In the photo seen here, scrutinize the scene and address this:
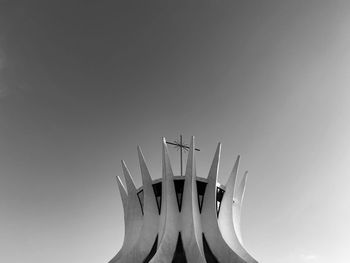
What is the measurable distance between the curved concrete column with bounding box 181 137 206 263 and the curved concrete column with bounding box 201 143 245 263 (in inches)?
28.1

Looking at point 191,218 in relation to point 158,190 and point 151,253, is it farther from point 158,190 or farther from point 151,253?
point 158,190

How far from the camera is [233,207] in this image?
29.5 m

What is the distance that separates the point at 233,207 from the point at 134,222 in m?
8.84

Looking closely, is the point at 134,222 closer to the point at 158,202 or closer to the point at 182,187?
the point at 158,202

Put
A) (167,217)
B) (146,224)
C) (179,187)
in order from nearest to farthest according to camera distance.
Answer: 1. (167,217)
2. (146,224)
3. (179,187)

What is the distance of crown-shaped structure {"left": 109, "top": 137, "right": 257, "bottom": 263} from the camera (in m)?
24.8

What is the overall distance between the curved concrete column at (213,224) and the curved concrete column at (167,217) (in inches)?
94.5

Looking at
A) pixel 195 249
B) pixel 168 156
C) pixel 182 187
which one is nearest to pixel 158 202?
pixel 182 187

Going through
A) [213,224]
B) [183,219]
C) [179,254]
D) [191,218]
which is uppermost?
[183,219]

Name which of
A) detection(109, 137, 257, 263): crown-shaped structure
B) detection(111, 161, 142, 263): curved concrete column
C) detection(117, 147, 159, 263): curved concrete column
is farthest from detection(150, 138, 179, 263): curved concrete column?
detection(111, 161, 142, 263): curved concrete column

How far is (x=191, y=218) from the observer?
25609mm

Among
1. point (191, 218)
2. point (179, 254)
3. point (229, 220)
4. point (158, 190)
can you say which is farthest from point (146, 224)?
point (229, 220)

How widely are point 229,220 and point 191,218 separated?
164 inches

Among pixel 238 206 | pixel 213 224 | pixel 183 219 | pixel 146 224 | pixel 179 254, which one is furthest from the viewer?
pixel 238 206
